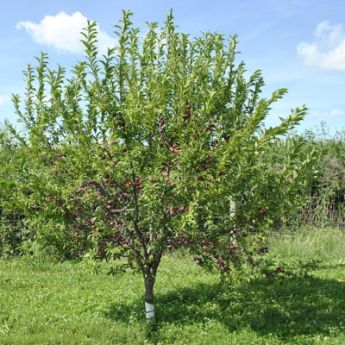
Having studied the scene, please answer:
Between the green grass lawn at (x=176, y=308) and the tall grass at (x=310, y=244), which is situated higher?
the tall grass at (x=310, y=244)

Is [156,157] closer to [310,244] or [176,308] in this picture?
[176,308]

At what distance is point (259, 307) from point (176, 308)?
1.07 metres

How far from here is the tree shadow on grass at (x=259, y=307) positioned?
5742 mm

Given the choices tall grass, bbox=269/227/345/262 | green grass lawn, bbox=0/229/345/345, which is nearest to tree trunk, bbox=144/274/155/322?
green grass lawn, bbox=0/229/345/345

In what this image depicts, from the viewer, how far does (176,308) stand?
20.6ft

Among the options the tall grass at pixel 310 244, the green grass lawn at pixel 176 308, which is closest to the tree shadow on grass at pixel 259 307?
the green grass lawn at pixel 176 308

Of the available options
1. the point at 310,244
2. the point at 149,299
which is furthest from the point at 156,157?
the point at 310,244

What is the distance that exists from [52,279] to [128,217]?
12.7 ft

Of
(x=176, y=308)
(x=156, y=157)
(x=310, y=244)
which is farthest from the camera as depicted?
(x=310, y=244)

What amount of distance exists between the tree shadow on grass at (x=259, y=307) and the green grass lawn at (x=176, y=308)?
1 cm

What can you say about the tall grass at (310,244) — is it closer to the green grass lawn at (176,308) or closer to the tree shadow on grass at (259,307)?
the green grass lawn at (176,308)

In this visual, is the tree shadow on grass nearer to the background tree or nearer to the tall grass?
the background tree

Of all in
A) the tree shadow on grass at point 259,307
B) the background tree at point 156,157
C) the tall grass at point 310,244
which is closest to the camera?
the background tree at point 156,157

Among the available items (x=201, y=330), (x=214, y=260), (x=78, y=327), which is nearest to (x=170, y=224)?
(x=214, y=260)
